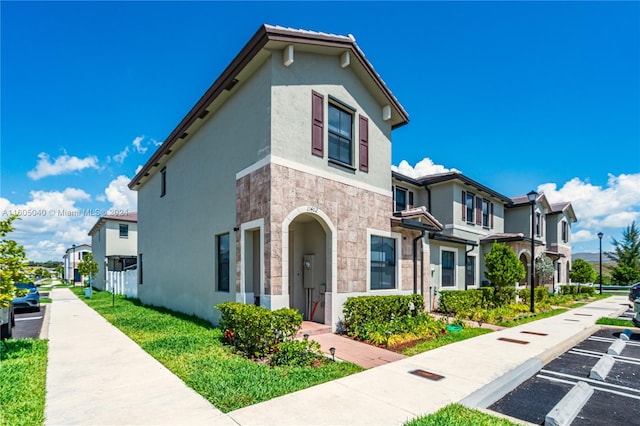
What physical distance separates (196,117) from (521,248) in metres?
19.7

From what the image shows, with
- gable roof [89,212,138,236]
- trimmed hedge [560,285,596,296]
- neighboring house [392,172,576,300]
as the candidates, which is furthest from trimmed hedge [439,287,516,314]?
gable roof [89,212,138,236]

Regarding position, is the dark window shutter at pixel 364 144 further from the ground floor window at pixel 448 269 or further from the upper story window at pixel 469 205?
the upper story window at pixel 469 205

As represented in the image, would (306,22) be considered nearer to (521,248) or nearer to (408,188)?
(408,188)

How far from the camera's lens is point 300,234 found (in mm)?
11531

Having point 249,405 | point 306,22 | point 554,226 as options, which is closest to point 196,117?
point 306,22

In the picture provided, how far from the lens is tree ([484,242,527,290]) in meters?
16.0

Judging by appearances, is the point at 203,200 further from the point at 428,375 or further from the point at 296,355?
the point at 428,375

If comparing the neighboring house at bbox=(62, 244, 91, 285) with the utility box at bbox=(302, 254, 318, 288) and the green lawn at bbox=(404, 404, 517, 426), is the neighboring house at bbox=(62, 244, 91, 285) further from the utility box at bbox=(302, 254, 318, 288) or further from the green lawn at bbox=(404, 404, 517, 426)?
the green lawn at bbox=(404, 404, 517, 426)

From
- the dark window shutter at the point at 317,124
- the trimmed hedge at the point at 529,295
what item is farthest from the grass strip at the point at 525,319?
the dark window shutter at the point at 317,124

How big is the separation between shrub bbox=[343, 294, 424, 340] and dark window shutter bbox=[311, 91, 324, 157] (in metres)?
4.36

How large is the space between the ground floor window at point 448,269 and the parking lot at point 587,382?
833 cm

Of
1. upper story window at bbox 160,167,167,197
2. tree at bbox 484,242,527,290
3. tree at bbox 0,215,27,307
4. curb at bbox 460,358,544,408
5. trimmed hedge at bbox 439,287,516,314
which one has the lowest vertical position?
trimmed hedge at bbox 439,287,516,314

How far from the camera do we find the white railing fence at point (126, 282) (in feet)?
73.9

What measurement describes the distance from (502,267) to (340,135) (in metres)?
10.5
